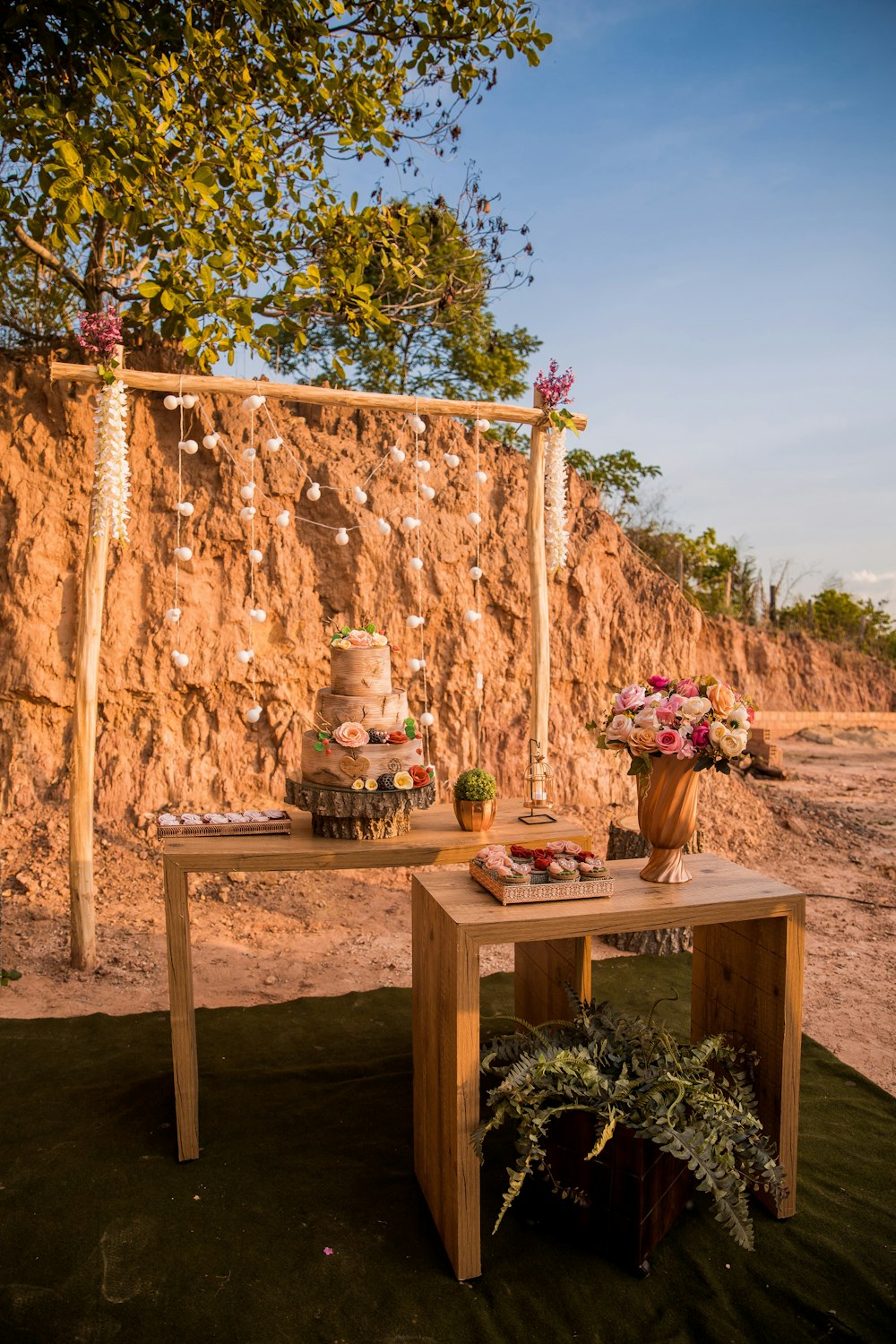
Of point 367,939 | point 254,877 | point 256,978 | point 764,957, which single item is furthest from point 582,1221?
point 254,877

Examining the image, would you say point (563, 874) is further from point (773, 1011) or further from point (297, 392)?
point (297, 392)

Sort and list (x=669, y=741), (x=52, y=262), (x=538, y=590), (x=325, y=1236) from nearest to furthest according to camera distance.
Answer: (x=325, y=1236), (x=669, y=741), (x=538, y=590), (x=52, y=262)

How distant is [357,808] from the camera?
351 centimetres

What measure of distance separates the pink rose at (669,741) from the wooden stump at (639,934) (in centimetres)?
261

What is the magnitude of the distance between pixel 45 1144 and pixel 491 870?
2110 millimetres

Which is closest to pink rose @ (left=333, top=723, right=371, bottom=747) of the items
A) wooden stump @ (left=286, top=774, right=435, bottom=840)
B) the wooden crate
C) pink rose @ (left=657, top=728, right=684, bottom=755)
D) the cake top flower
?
wooden stump @ (left=286, top=774, right=435, bottom=840)

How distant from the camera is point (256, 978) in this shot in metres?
5.35

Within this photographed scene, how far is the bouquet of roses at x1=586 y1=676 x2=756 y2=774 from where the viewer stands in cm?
305

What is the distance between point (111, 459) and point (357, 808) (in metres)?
2.81

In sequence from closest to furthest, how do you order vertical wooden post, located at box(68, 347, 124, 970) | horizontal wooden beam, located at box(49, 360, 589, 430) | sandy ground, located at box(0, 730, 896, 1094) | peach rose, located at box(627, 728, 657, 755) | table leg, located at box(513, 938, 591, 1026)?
peach rose, located at box(627, 728, 657, 755), table leg, located at box(513, 938, 591, 1026), sandy ground, located at box(0, 730, 896, 1094), horizontal wooden beam, located at box(49, 360, 589, 430), vertical wooden post, located at box(68, 347, 124, 970)

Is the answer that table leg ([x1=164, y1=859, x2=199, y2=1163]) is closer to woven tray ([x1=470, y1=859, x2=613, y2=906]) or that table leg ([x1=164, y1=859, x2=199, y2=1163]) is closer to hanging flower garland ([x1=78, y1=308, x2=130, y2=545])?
woven tray ([x1=470, y1=859, x2=613, y2=906])

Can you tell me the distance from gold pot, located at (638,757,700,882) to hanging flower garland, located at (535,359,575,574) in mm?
2551

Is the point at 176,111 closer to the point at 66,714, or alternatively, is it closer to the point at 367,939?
the point at 66,714

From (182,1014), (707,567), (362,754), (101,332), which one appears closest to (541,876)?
(362,754)
